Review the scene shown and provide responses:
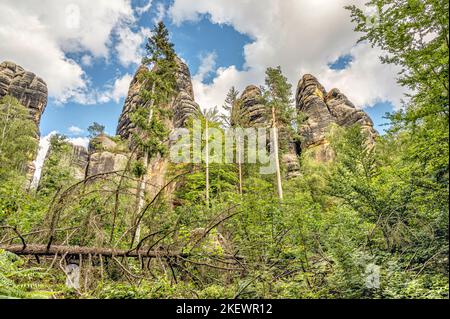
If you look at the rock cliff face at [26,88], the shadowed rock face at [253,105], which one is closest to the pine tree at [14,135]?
the rock cliff face at [26,88]

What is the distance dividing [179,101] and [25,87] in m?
25.0

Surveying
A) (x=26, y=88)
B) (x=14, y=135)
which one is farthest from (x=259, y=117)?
(x=26, y=88)

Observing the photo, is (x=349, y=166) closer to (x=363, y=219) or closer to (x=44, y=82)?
(x=363, y=219)

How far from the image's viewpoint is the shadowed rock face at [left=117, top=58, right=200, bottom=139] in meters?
27.0

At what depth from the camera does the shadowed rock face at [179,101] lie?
27016mm

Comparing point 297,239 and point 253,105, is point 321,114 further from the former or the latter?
point 297,239

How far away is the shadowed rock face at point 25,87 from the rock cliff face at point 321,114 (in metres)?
37.7

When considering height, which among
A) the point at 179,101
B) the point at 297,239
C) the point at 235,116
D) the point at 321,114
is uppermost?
the point at 321,114

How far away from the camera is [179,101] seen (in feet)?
92.3

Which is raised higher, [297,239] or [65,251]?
[297,239]

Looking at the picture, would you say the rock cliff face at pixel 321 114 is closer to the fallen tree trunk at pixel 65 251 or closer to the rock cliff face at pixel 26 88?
the fallen tree trunk at pixel 65 251

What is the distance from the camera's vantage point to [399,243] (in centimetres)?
250

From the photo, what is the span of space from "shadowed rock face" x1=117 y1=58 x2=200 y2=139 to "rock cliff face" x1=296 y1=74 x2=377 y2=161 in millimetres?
13460
